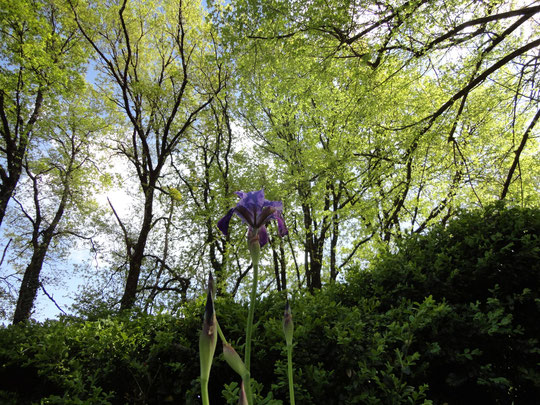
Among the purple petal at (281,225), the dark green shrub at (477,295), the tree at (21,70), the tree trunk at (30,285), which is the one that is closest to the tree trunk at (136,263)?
the tree at (21,70)

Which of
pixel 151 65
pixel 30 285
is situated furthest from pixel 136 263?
pixel 151 65

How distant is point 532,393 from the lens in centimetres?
216

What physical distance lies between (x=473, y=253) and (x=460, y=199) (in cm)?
873

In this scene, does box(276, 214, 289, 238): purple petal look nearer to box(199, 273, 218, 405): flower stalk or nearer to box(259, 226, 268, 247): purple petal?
box(259, 226, 268, 247): purple petal

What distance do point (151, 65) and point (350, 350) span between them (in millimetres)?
14133

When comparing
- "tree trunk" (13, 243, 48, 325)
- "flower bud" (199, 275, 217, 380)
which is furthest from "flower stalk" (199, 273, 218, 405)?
"tree trunk" (13, 243, 48, 325)

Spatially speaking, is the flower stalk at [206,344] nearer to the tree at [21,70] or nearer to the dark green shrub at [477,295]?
the dark green shrub at [477,295]

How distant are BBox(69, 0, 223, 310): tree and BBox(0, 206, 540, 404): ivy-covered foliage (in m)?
7.21

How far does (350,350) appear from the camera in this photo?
6.95ft

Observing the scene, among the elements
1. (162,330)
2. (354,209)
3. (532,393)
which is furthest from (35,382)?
(354,209)

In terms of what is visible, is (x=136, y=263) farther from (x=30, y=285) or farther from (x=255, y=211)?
(x=255, y=211)

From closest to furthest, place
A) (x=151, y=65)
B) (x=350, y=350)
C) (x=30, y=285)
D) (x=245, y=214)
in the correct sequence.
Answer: (x=245, y=214) < (x=350, y=350) < (x=30, y=285) < (x=151, y=65)

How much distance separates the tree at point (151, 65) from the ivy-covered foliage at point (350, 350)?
7210 millimetres

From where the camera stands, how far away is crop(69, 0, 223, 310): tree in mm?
10125
